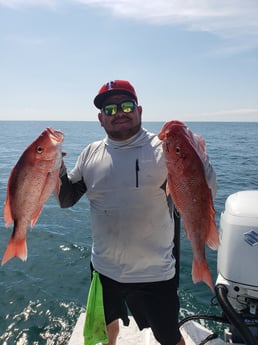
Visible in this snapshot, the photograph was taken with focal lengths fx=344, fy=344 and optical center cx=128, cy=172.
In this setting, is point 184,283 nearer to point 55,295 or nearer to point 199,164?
point 55,295

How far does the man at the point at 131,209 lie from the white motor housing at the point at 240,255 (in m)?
0.80

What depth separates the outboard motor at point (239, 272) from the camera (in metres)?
3.62

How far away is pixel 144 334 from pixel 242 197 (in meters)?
2.14

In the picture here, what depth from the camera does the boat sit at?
361 centimetres

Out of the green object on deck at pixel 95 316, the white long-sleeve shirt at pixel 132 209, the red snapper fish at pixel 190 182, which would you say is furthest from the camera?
the green object on deck at pixel 95 316

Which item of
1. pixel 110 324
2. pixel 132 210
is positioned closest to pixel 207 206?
pixel 132 210

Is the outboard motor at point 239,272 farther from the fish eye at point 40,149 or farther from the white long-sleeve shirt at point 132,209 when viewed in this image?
the fish eye at point 40,149

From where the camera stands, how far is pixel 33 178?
8.18 feet

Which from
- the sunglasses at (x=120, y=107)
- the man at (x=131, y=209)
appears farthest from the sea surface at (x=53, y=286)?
the sunglasses at (x=120, y=107)

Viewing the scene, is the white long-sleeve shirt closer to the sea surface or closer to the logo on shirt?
the logo on shirt

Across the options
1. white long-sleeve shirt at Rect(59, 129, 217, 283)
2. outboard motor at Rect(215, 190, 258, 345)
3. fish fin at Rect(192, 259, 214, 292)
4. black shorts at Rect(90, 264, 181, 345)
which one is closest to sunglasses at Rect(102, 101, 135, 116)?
white long-sleeve shirt at Rect(59, 129, 217, 283)

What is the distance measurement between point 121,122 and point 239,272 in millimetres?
2088

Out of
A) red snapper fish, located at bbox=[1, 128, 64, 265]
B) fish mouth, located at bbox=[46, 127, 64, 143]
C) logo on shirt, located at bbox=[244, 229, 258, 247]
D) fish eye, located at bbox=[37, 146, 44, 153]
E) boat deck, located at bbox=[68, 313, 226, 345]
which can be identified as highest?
fish mouth, located at bbox=[46, 127, 64, 143]

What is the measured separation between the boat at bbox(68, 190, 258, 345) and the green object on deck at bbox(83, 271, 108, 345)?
0.87 meters
